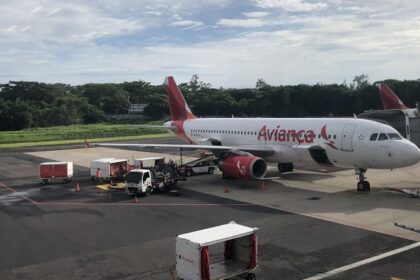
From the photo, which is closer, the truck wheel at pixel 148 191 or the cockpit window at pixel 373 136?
the cockpit window at pixel 373 136

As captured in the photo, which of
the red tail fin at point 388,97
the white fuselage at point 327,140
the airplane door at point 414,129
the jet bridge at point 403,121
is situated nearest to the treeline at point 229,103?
the red tail fin at point 388,97

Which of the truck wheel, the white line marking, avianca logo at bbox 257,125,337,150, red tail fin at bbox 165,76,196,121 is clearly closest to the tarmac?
the white line marking

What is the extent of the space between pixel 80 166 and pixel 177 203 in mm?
21310

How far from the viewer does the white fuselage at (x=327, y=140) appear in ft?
80.3

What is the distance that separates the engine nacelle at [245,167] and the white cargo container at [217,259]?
578 inches

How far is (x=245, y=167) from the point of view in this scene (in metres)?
28.1

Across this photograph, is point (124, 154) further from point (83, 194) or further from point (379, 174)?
point (379, 174)

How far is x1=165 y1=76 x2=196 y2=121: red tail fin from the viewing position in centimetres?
4362

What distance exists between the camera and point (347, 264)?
14086 mm

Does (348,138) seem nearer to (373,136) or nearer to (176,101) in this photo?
(373,136)

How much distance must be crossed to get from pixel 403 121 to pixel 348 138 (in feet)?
51.9

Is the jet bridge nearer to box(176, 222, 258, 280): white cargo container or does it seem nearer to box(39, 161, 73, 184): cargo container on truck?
box(39, 161, 73, 184): cargo container on truck

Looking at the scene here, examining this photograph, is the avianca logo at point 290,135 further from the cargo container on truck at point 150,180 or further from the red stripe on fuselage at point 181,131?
the red stripe on fuselage at point 181,131

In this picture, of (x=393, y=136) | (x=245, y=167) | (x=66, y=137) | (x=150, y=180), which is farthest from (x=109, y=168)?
(x=66, y=137)
